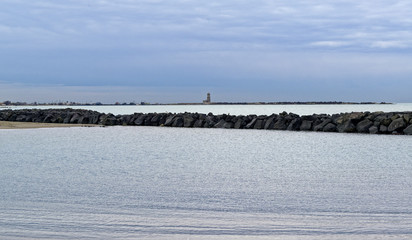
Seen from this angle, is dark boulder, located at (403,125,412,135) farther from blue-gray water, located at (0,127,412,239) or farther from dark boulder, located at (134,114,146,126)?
dark boulder, located at (134,114,146,126)

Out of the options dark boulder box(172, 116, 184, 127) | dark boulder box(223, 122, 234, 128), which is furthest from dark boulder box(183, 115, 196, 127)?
dark boulder box(223, 122, 234, 128)

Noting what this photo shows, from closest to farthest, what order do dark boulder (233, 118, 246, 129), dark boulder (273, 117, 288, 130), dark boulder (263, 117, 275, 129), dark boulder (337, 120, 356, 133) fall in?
1. dark boulder (337, 120, 356, 133)
2. dark boulder (273, 117, 288, 130)
3. dark boulder (263, 117, 275, 129)
4. dark boulder (233, 118, 246, 129)

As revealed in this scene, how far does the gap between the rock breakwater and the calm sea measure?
9127 mm

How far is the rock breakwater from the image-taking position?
22.3 metres

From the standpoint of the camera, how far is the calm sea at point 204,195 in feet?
17.8

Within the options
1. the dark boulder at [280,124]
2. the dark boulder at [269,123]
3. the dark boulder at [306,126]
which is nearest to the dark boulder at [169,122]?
the dark boulder at [269,123]

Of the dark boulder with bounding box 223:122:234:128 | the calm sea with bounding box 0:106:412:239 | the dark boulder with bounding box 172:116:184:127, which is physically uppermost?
the dark boulder with bounding box 172:116:184:127

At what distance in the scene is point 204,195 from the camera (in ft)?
24.9

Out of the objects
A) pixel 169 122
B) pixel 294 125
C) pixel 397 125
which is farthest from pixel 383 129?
pixel 169 122

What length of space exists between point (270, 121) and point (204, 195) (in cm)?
2023

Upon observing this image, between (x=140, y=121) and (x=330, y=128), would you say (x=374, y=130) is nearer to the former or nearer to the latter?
(x=330, y=128)

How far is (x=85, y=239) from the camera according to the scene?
5.03 meters

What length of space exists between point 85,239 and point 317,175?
5.83 meters

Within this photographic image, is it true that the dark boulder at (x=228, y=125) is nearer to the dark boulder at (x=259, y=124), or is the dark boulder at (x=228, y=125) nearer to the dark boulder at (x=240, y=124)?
the dark boulder at (x=240, y=124)
